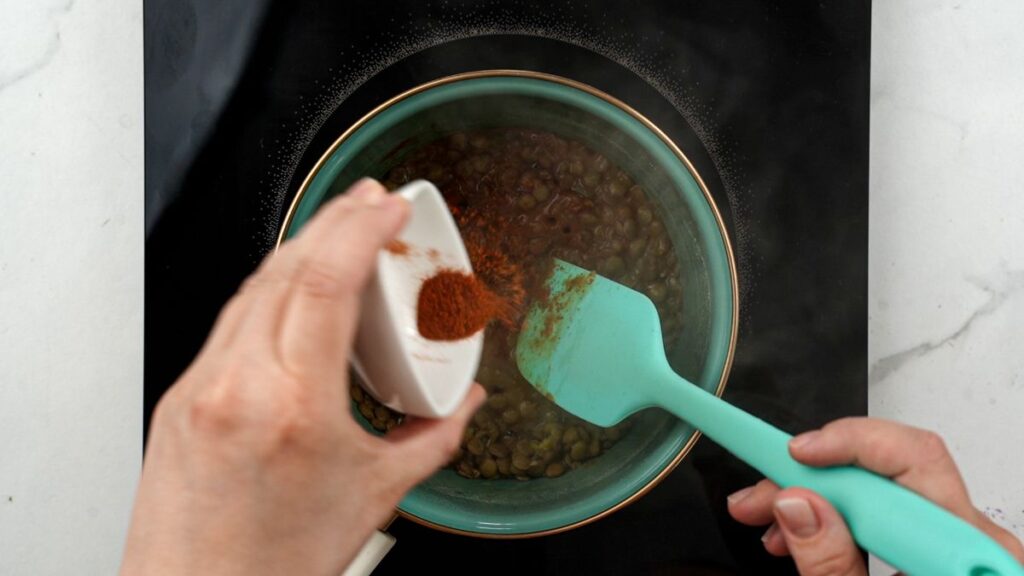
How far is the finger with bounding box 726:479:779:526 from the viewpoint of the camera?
1010 mm

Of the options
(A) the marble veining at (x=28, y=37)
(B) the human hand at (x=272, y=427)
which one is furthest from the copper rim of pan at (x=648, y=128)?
(A) the marble veining at (x=28, y=37)

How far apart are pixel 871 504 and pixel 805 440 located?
0.30ft

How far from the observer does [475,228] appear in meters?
1.13

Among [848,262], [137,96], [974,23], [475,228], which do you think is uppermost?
[137,96]

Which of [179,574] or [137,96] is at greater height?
[137,96]

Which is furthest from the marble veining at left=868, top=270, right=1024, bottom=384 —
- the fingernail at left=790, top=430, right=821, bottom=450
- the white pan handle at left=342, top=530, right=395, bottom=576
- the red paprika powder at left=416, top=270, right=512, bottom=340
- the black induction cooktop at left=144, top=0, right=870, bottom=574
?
the white pan handle at left=342, top=530, right=395, bottom=576

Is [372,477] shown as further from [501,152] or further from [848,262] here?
[848,262]

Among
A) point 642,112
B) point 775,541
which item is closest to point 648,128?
point 642,112

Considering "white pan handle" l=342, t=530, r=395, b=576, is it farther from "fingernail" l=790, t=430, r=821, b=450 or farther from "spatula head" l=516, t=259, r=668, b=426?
"fingernail" l=790, t=430, r=821, b=450

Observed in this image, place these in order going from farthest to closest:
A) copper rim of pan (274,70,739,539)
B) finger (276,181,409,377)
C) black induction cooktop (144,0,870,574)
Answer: black induction cooktop (144,0,870,574) → copper rim of pan (274,70,739,539) → finger (276,181,409,377)

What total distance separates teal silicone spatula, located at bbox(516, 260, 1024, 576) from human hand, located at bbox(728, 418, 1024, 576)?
0.02 m

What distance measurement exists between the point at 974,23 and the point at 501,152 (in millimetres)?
833

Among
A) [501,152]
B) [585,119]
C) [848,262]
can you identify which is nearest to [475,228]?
[501,152]

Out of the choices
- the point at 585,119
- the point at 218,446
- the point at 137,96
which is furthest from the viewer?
the point at 137,96
